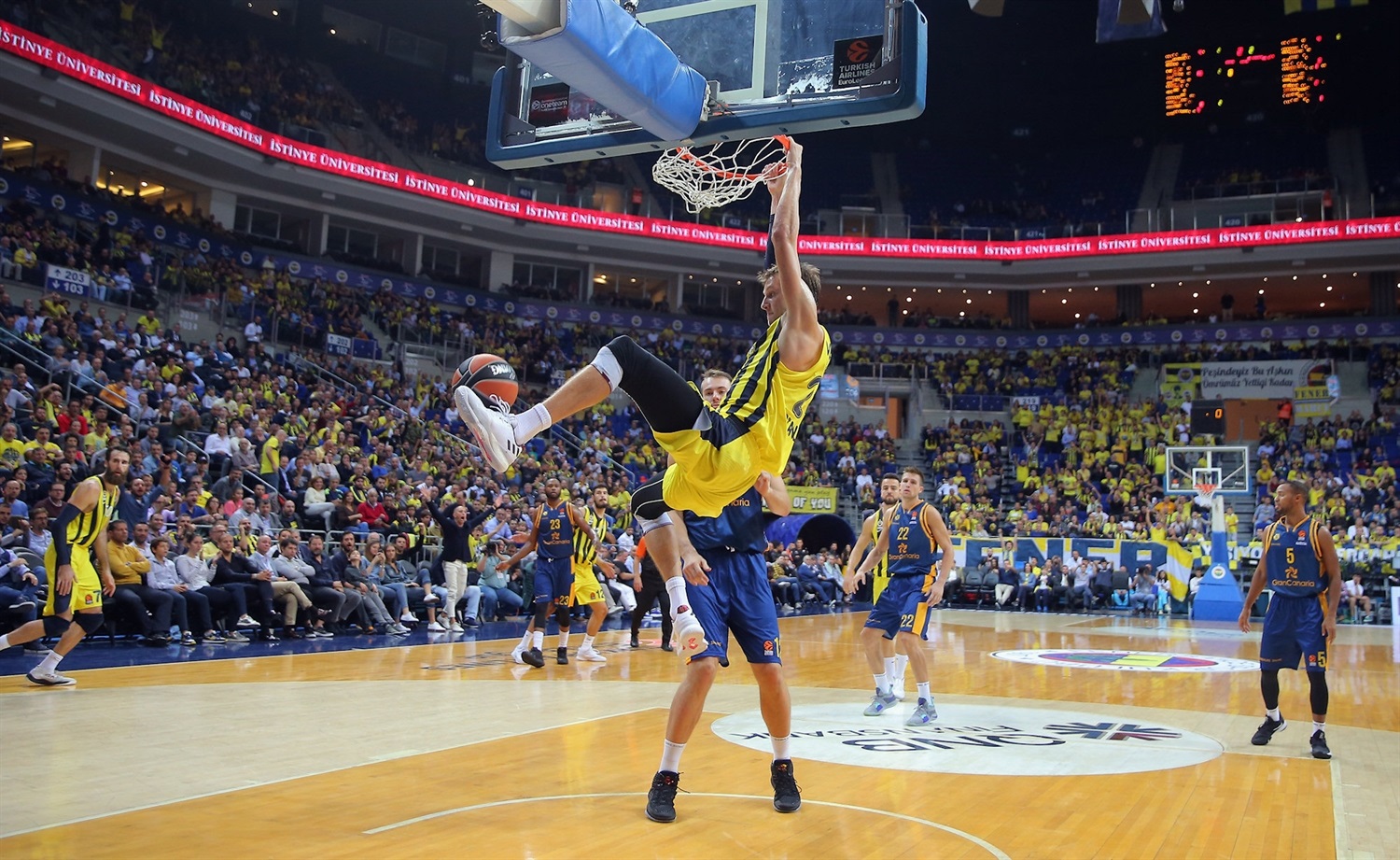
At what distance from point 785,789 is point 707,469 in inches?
66.4

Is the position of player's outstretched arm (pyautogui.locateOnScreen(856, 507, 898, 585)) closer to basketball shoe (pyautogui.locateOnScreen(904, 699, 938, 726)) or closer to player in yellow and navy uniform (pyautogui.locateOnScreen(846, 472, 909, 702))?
player in yellow and navy uniform (pyautogui.locateOnScreen(846, 472, 909, 702))

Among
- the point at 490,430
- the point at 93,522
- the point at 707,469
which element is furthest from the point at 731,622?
the point at 93,522

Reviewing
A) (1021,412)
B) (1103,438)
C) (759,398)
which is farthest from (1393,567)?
(759,398)

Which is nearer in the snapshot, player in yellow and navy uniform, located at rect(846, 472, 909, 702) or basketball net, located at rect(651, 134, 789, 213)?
basketball net, located at rect(651, 134, 789, 213)

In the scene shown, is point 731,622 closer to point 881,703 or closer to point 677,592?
point 677,592

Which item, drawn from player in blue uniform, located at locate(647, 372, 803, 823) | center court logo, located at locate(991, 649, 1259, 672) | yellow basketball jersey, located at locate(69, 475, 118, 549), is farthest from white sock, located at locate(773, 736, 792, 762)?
center court logo, located at locate(991, 649, 1259, 672)

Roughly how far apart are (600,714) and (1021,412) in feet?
94.5

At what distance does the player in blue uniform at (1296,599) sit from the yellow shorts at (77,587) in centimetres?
935

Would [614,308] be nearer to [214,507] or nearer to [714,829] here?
[214,507]

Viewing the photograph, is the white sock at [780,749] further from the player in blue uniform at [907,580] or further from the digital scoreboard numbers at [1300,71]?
the digital scoreboard numbers at [1300,71]

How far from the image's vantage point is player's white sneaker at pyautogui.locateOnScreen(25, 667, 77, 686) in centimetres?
858

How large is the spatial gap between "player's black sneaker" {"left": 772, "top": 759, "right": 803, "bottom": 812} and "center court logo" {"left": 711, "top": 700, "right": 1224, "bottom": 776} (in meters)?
1.37

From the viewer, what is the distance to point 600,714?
8.20 m

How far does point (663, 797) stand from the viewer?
4910mm
